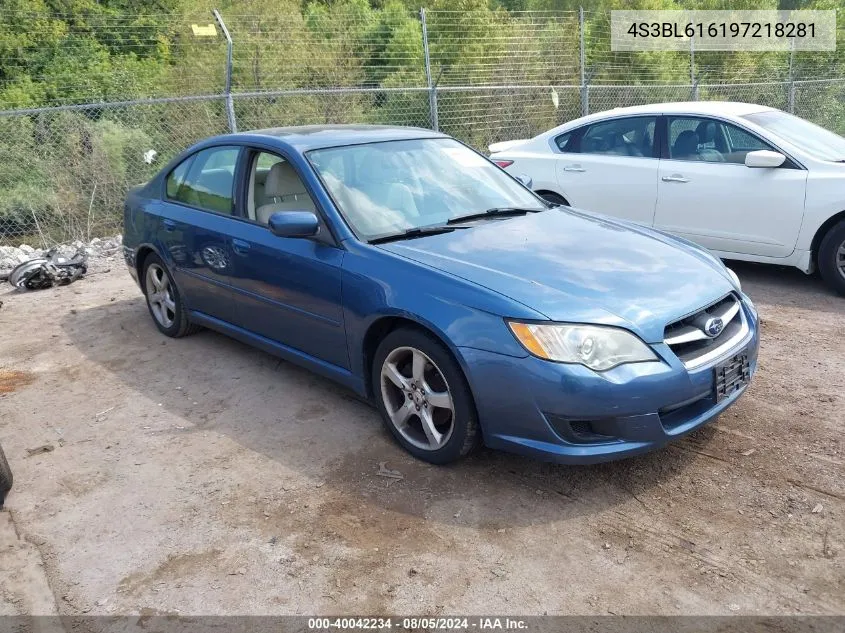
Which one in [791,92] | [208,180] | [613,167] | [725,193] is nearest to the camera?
[208,180]

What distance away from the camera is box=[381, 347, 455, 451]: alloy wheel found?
11.9ft

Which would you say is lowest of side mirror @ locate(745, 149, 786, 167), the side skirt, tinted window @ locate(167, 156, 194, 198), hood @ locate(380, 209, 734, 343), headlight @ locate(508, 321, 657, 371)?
the side skirt

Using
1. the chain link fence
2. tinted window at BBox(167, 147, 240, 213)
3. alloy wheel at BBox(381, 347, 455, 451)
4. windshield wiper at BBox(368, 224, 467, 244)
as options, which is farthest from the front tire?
the chain link fence

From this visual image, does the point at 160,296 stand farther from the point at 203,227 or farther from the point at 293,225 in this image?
the point at 293,225

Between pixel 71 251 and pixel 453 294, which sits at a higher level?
pixel 453 294

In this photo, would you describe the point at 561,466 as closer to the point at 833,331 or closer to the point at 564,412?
the point at 564,412

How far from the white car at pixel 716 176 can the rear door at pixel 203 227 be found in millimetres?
3565

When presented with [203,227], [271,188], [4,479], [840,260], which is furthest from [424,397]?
[840,260]

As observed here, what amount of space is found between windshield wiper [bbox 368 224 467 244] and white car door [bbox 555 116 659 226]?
339 cm

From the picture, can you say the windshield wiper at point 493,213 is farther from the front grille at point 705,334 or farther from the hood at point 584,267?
the front grille at point 705,334

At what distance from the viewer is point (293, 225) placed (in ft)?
13.3

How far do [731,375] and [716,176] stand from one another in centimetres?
353

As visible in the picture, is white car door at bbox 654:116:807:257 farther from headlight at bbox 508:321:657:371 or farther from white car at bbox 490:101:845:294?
headlight at bbox 508:321:657:371

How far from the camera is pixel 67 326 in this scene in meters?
6.48
